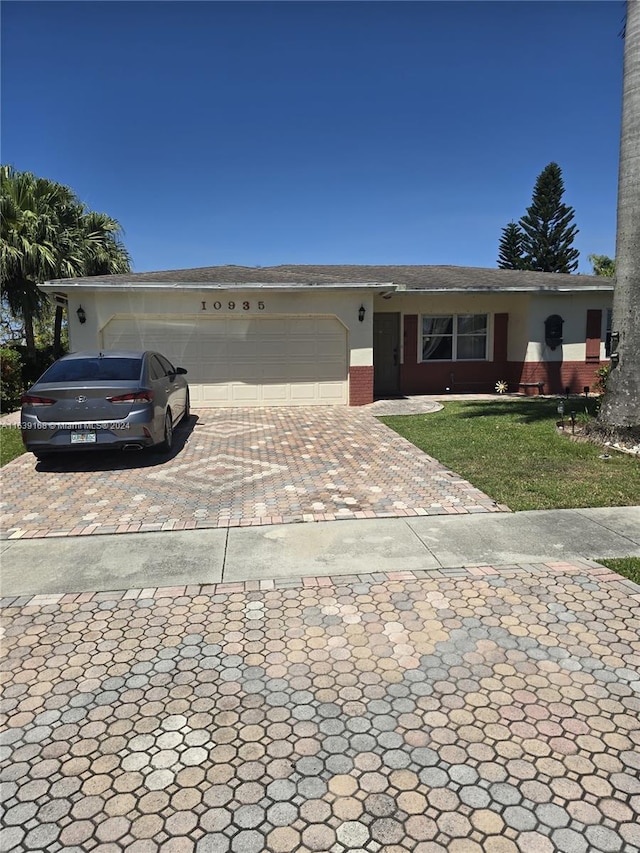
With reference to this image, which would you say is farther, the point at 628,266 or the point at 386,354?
the point at 386,354

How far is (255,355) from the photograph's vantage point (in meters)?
14.4

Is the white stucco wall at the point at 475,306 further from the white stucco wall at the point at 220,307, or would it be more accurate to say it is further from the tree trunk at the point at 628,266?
the tree trunk at the point at 628,266

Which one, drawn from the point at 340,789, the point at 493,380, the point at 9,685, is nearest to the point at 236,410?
the point at 493,380

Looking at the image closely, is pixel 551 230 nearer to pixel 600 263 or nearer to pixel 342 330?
pixel 600 263

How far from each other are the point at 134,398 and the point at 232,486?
6.43ft

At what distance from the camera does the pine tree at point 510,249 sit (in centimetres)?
4072

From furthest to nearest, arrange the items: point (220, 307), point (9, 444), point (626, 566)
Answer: point (220, 307) < point (9, 444) < point (626, 566)

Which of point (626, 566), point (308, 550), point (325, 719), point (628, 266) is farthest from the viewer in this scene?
point (628, 266)

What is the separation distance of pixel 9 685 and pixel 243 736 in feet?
4.61

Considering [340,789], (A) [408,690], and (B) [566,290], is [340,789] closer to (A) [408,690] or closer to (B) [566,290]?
(A) [408,690]

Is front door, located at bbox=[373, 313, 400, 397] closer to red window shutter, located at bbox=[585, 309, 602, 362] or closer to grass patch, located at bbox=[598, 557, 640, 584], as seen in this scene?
red window shutter, located at bbox=[585, 309, 602, 362]

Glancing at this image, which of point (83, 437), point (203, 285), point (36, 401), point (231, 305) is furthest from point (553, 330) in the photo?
point (36, 401)

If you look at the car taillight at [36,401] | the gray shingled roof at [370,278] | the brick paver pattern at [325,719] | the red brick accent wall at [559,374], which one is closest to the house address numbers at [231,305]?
the gray shingled roof at [370,278]

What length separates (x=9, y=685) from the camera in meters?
3.08
